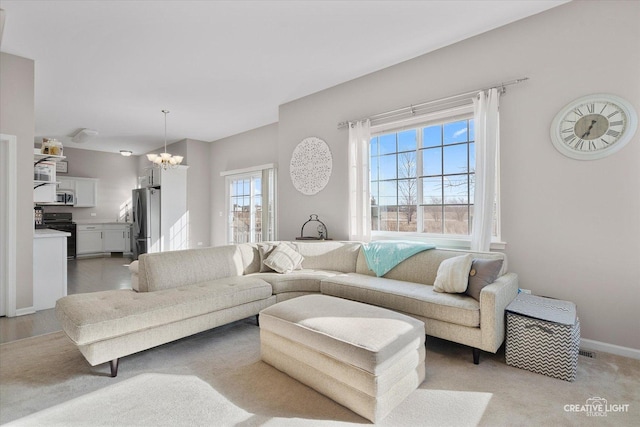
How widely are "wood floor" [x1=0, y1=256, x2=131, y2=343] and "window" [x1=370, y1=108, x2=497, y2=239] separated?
12.2 ft

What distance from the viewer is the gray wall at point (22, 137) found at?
→ 11.2 feet

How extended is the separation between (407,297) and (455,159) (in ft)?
5.47

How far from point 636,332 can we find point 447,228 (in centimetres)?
164

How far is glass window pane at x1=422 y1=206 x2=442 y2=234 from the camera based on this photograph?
3500 mm

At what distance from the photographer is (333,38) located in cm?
320

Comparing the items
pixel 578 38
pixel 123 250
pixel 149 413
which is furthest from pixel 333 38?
pixel 123 250

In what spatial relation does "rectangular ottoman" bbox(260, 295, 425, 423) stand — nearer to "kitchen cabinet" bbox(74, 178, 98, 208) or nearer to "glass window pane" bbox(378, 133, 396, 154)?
"glass window pane" bbox(378, 133, 396, 154)

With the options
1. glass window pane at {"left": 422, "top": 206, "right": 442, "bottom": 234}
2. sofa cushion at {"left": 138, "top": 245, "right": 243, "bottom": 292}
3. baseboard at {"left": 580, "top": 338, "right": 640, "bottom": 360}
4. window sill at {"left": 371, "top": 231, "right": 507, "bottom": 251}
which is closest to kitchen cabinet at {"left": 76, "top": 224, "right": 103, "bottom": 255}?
sofa cushion at {"left": 138, "top": 245, "right": 243, "bottom": 292}

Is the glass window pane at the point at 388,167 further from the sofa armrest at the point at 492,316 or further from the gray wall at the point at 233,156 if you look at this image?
the gray wall at the point at 233,156

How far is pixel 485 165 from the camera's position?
2.99m

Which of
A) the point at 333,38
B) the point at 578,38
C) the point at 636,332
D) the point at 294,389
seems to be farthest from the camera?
the point at 333,38

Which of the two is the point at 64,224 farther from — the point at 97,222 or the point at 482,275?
the point at 482,275

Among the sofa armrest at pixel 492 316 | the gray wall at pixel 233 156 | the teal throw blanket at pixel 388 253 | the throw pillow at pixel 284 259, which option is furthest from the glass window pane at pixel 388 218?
the gray wall at pixel 233 156

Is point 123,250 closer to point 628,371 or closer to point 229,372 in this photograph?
point 229,372
